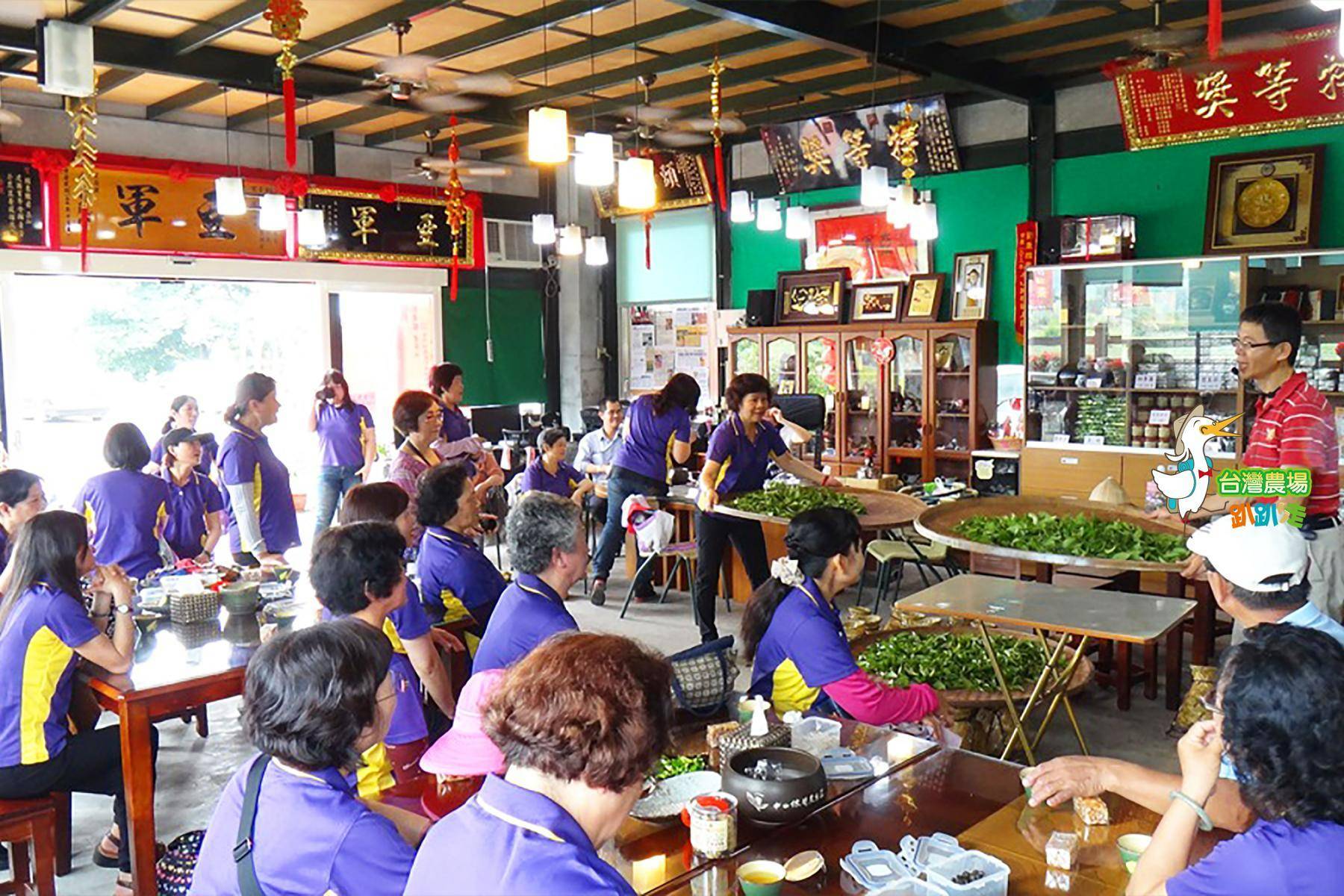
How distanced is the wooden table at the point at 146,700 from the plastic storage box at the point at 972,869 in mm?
1979

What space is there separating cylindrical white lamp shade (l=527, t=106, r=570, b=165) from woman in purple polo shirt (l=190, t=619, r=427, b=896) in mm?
3430

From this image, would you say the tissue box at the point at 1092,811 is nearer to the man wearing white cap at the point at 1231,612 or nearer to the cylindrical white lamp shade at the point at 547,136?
the man wearing white cap at the point at 1231,612

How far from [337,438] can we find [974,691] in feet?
16.9

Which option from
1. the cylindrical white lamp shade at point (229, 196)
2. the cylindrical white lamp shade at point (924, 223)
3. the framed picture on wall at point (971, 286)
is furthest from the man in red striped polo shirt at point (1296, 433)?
the cylindrical white lamp shade at point (229, 196)

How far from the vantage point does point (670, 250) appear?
10875mm

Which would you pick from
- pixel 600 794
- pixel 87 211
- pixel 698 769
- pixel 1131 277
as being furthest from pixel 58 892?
pixel 1131 277

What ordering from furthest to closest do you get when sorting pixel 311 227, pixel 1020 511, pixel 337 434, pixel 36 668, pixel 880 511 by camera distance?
1. pixel 311 227
2. pixel 337 434
3. pixel 880 511
4. pixel 1020 511
5. pixel 36 668

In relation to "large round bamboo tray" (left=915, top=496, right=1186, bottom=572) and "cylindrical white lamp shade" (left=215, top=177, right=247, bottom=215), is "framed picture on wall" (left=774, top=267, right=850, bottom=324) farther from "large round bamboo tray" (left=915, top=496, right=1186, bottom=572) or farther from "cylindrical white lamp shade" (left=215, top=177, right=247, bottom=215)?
"large round bamboo tray" (left=915, top=496, right=1186, bottom=572)

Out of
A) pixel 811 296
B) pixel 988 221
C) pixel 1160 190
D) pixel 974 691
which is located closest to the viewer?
pixel 974 691

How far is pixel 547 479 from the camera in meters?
6.88

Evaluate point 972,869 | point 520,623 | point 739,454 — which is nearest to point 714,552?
point 739,454

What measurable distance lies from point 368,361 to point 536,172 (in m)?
2.76

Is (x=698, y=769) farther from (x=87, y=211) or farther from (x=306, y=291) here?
(x=306, y=291)

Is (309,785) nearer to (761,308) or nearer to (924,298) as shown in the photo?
(924,298)
